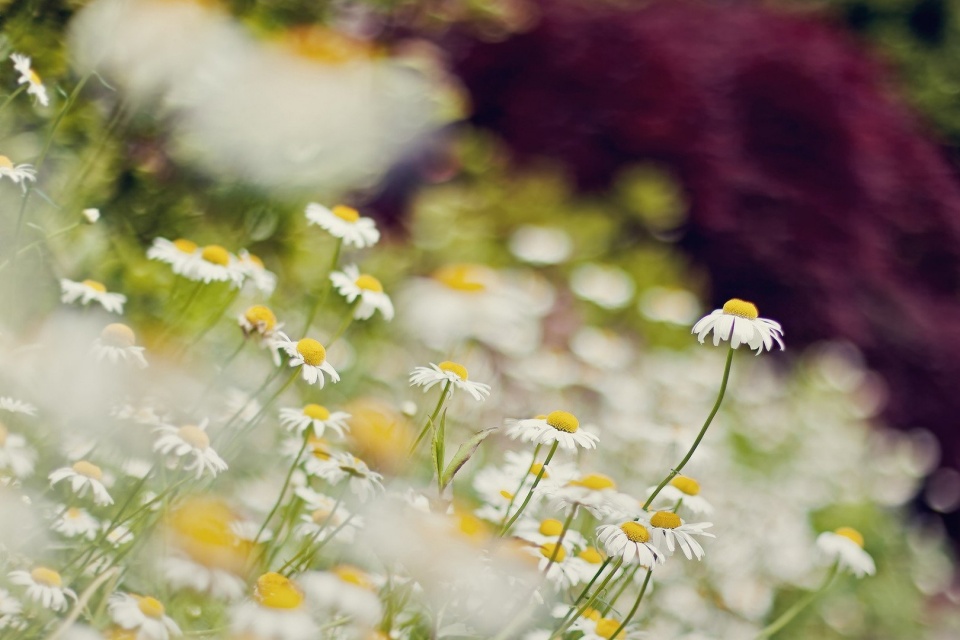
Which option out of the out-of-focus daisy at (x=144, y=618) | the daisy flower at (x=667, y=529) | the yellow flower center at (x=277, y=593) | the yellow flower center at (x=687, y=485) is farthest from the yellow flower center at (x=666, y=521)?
the out-of-focus daisy at (x=144, y=618)

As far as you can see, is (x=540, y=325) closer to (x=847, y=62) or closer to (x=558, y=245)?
(x=558, y=245)

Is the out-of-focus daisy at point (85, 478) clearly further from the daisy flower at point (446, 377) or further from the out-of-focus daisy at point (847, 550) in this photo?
the out-of-focus daisy at point (847, 550)

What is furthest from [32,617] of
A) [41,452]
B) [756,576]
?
[756,576]

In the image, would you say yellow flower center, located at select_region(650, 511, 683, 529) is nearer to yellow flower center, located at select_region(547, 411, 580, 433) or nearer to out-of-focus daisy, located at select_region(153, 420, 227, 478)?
yellow flower center, located at select_region(547, 411, 580, 433)

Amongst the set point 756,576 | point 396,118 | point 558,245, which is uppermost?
point 396,118

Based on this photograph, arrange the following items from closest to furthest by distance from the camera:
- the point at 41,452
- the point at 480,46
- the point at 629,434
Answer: the point at 41,452, the point at 629,434, the point at 480,46

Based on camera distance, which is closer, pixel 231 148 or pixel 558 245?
pixel 231 148

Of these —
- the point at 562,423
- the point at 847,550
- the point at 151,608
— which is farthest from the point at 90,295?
the point at 847,550
